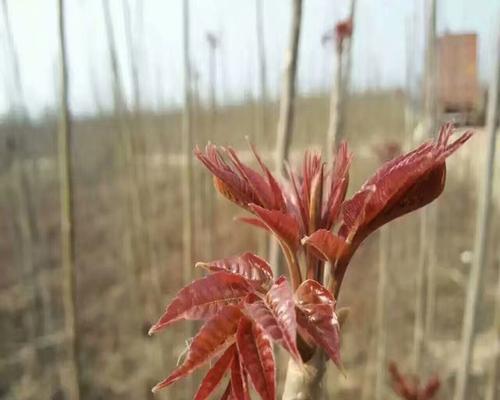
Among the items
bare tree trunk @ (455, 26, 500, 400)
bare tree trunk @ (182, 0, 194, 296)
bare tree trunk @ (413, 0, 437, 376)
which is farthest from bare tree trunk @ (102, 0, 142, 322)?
bare tree trunk @ (455, 26, 500, 400)

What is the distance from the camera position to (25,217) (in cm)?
255

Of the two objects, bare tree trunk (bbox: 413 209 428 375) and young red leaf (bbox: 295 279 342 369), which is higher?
young red leaf (bbox: 295 279 342 369)

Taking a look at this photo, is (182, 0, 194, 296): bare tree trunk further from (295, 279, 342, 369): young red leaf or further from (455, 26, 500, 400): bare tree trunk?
(295, 279, 342, 369): young red leaf

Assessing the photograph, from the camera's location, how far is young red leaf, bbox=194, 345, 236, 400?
0.25m

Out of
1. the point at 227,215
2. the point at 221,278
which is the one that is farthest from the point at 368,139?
the point at 221,278

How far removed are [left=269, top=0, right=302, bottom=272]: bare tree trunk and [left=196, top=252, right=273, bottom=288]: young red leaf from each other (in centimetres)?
36

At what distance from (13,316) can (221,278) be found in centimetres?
334

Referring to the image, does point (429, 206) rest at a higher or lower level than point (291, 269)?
lower

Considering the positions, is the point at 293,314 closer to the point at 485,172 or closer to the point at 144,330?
the point at 485,172

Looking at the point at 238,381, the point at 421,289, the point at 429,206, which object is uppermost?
the point at 238,381

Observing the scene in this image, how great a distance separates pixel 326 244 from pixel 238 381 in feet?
0.24

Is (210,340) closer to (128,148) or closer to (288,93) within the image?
(288,93)

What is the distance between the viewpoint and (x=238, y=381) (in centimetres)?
25

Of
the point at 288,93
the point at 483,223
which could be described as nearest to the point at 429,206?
the point at 483,223
